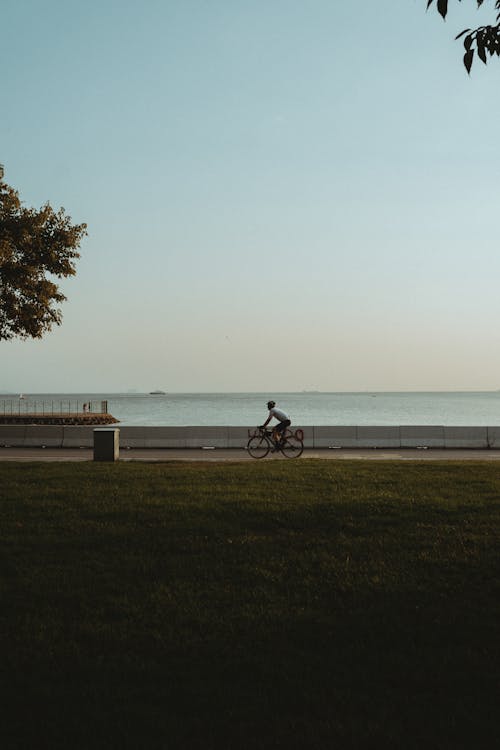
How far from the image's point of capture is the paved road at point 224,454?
22.9m

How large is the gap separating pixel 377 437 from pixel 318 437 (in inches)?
90.7

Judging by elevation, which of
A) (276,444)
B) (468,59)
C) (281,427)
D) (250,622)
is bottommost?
(250,622)

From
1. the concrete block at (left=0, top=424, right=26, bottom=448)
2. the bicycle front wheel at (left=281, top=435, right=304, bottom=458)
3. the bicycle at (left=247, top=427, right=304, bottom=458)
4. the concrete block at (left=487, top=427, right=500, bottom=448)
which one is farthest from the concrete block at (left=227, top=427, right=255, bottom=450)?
the concrete block at (left=487, top=427, right=500, bottom=448)

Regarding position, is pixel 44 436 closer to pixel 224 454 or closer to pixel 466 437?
pixel 224 454

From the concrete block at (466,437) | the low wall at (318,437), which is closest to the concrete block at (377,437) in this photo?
the low wall at (318,437)

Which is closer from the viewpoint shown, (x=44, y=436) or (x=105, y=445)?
(x=105, y=445)

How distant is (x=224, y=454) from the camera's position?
24984mm

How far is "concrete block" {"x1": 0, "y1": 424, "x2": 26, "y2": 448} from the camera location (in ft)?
95.8

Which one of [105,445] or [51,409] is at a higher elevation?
[51,409]

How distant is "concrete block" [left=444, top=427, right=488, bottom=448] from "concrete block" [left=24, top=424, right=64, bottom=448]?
15.3 meters

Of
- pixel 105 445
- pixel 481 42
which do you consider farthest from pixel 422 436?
pixel 481 42

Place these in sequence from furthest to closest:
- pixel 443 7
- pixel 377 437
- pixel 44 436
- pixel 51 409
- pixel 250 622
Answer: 1. pixel 51 409
2. pixel 44 436
3. pixel 377 437
4. pixel 250 622
5. pixel 443 7

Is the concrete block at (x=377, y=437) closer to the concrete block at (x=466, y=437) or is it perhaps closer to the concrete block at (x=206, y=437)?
the concrete block at (x=466, y=437)

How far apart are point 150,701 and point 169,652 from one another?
0.85 metres
